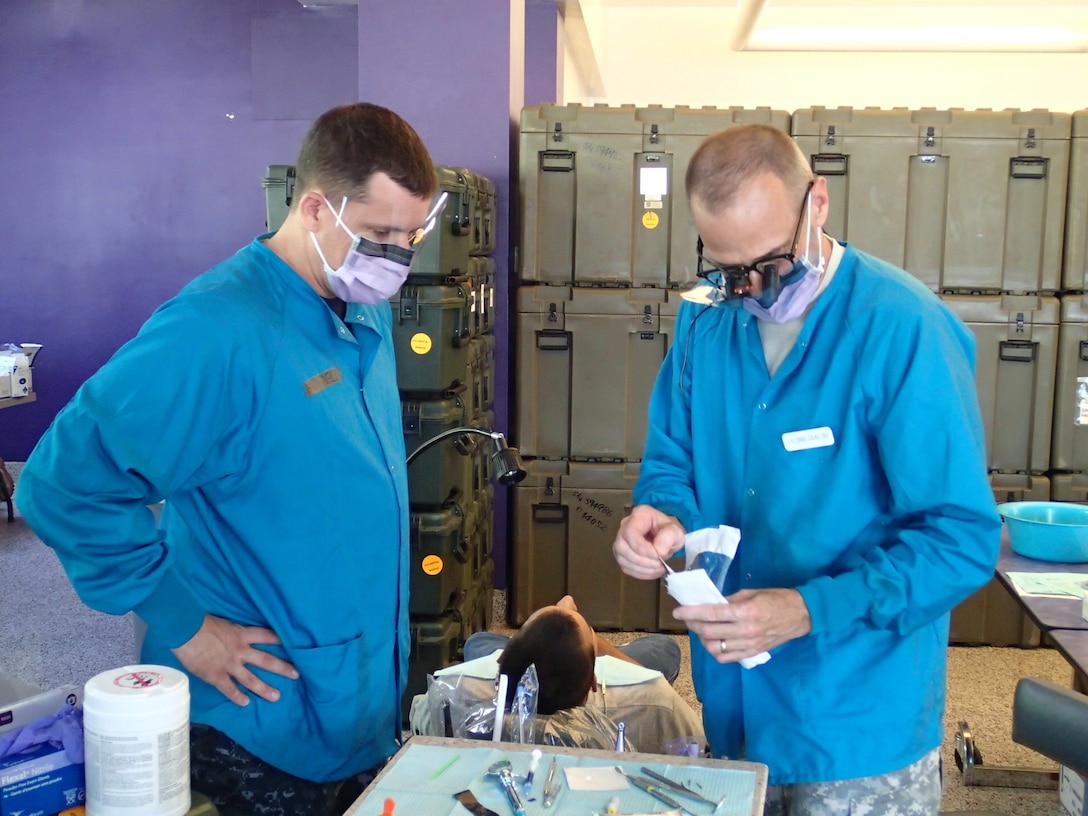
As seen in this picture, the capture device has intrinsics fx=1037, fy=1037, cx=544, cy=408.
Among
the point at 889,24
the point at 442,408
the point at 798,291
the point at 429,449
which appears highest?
the point at 889,24

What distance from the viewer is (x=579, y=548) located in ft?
13.1

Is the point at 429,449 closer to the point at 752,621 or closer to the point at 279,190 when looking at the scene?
the point at 279,190

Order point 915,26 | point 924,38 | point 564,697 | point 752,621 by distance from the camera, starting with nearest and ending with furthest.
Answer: point 752,621 < point 564,697 < point 924,38 < point 915,26

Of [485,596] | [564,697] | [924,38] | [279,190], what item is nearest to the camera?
[564,697]

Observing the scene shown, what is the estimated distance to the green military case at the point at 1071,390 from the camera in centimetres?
379

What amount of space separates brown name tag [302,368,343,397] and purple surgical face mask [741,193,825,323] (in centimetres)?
62

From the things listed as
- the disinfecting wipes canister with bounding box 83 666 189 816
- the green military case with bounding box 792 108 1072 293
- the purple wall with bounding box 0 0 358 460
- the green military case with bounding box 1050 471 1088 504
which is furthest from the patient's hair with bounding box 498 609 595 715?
the purple wall with bounding box 0 0 358 460

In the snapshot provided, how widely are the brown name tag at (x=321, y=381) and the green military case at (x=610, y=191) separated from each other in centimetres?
235

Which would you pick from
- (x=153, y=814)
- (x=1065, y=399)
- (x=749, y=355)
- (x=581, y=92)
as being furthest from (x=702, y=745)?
(x=581, y=92)

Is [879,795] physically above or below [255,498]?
below

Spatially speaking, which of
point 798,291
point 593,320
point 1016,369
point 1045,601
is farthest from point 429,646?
point 1016,369

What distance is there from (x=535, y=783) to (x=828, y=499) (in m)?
0.56

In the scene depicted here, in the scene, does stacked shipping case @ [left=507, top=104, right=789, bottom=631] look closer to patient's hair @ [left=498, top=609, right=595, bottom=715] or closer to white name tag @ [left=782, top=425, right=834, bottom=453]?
patient's hair @ [left=498, top=609, right=595, bottom=715]

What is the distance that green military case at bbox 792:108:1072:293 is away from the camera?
374 centimetres
